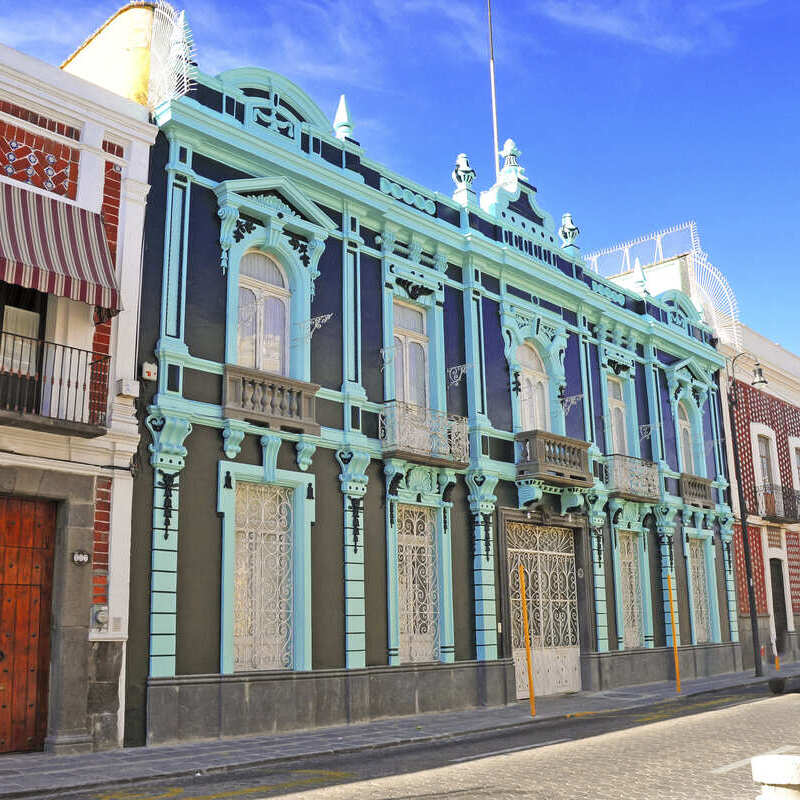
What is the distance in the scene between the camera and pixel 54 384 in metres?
11.9

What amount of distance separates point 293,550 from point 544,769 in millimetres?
5994

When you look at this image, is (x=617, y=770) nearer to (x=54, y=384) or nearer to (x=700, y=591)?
(x=54, y=384)

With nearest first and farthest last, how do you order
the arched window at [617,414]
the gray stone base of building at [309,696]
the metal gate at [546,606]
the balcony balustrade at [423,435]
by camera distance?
the gray stone base of building at [309,696] → the balcony balustrade at [423,435] → the metal gate at [546,606] → the arched window at [617,414]

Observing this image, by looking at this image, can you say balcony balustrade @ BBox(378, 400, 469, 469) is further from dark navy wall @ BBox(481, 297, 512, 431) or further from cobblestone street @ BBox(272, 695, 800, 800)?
cobblestone street @ BBox(272, 695, 800, 800)

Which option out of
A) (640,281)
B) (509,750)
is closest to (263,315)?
(509,750)

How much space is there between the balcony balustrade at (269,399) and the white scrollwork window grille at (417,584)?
2798mm

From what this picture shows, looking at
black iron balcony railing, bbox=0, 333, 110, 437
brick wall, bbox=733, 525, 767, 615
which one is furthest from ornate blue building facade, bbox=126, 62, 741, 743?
brick wall, bbox=733, 525, 767, 615

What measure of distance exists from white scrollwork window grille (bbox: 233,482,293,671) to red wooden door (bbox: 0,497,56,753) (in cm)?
287

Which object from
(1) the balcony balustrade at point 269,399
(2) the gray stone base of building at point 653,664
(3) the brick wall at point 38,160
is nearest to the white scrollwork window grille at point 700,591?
(2) the gray stone base of building at point 653,664

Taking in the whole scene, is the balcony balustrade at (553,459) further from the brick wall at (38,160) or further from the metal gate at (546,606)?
the brick wall at (38,160)

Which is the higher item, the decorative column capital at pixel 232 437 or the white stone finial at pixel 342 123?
the white stone finial at pixel 342 123

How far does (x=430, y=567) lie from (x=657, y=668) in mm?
7988

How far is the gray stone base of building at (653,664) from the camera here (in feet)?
65.6

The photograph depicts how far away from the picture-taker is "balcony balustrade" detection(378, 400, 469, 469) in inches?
637
